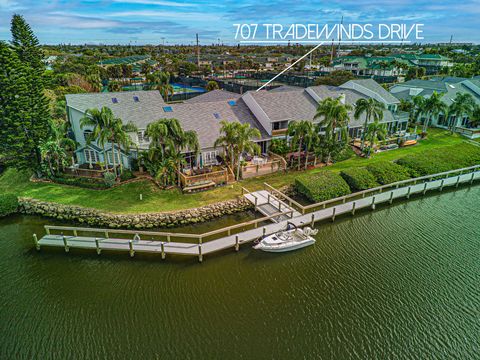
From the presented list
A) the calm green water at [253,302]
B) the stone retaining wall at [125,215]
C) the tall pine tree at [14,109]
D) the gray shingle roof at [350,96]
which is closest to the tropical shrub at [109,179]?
the stone retaining wall at [125,215]

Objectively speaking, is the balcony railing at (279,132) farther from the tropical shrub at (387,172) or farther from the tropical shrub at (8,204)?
the tropical shrub at (8,204)

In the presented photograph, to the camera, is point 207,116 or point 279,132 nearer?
point 207,116

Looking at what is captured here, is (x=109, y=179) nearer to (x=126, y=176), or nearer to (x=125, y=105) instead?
(x=126, y=176)

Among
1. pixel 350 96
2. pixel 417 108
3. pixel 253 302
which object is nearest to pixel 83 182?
pixel 253 302

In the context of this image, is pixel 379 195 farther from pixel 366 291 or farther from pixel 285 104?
pixel 285 104

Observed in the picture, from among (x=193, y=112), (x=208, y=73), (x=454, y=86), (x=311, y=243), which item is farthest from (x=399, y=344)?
(x=208, y=73)

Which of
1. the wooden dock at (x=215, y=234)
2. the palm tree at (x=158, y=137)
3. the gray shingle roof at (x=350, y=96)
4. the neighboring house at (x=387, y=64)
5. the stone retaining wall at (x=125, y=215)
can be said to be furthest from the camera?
the neighboring house at (x=387, y=64)

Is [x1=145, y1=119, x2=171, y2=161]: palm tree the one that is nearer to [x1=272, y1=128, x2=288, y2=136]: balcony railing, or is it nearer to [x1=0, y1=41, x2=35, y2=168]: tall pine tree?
[x1=0, y1=41, x2=35, y2=168]: tall pine tree
